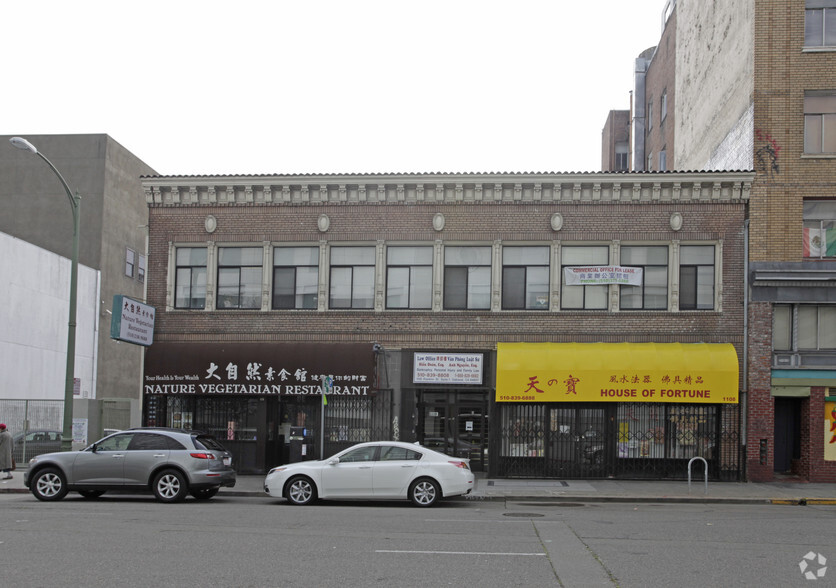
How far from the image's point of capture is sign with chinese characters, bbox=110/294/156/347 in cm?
2278

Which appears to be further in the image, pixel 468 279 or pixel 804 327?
pixel 468 279

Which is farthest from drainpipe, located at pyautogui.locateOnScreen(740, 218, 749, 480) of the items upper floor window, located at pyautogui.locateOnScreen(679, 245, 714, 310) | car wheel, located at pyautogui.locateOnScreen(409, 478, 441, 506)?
car wheel, located at pyautogui.locateOnScreen(409, 478, 441, 506)

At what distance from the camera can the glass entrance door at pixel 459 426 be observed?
24.0 m

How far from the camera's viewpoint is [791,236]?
23.0 m

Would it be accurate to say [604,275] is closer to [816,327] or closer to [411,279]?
[411,279]

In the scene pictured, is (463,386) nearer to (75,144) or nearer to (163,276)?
(163,276)

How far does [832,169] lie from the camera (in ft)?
75.9

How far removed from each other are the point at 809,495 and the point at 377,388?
35.8ft

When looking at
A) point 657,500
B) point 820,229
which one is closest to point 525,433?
point 657,500

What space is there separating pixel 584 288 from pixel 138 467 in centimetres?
1236

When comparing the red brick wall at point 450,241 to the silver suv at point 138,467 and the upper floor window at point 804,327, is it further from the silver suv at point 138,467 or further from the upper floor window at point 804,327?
the silver suv at point 138,467

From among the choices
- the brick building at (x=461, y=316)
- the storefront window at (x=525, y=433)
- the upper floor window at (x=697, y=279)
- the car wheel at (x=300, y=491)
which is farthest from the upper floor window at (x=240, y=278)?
the upper floor window at (x=697, y=279)

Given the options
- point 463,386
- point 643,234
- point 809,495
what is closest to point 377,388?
point 463,386

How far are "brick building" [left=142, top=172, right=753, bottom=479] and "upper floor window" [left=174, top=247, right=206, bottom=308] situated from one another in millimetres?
46
